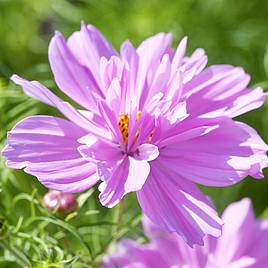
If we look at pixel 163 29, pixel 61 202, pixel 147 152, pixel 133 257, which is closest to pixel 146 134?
pixel 147 152

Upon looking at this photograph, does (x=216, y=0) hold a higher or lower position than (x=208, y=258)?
higher

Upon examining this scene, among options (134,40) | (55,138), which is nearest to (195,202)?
(55,138)

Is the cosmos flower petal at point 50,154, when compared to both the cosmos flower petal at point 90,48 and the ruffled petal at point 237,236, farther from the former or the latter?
the ruffled petal at point 237,236

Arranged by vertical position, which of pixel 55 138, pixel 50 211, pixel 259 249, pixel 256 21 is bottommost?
pixel 259 249

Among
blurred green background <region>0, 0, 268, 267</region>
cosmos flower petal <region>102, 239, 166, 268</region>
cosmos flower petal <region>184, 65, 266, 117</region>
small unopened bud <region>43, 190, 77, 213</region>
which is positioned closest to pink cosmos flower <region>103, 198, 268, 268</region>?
cosmos flower petal <region>102, 239, 166, 268</region>

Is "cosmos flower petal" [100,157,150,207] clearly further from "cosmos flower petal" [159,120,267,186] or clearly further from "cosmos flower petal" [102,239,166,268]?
"cosmos flower petal" [102,239,166,268]

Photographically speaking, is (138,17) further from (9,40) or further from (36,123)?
(36,123)

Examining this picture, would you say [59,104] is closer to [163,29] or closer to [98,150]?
[98,150]

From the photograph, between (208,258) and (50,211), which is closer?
(50,211)

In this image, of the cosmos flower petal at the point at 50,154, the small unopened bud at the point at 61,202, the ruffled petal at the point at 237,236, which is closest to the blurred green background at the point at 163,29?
the ruffled petal at the point at 237,236
